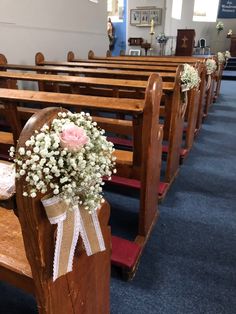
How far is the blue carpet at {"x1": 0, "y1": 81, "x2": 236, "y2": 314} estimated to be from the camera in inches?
48.9

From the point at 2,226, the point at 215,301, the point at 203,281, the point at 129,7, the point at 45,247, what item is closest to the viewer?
the point at 45,247

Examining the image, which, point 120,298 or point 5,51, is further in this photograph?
point 5,51

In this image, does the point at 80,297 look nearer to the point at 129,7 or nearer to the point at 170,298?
the point at 170,298

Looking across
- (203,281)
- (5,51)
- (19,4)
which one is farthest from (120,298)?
(19,4)

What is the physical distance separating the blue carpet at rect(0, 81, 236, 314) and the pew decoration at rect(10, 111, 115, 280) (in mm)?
774

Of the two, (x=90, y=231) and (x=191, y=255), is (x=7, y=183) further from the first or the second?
(x=191, y=255)

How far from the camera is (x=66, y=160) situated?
0.54m

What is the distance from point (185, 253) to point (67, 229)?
1.11m

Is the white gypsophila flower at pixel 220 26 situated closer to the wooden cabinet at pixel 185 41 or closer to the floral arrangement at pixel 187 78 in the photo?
the wooden cabinet at pixel 185 41

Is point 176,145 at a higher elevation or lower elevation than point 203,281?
higher

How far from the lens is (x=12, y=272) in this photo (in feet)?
2.47

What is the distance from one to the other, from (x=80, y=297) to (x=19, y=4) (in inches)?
143

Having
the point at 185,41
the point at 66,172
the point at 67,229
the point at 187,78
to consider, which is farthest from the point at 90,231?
the point at 185,41

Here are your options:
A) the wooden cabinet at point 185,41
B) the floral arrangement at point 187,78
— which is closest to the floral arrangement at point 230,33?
the wooden cabinet at point 185,41
